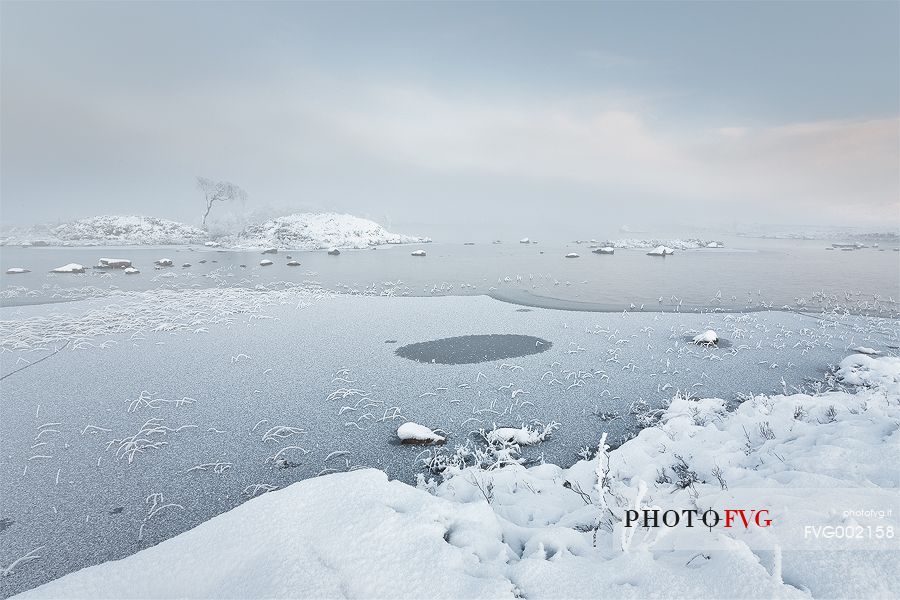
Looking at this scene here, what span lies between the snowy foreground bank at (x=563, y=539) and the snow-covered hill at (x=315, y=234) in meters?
52.7

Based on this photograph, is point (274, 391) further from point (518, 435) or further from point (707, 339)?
point (707, 339)

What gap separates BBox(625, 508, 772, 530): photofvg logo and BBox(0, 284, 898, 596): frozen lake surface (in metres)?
2.45

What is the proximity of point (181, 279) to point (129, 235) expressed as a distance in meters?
50.9

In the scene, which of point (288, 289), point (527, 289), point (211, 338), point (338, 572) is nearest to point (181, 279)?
point (288, 289)

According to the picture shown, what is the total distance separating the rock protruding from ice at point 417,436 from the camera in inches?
232

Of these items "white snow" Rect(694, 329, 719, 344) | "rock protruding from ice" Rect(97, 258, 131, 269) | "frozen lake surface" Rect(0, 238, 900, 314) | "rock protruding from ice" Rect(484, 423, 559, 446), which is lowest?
"rock protruding from ice" Rect(484, 423, 559, 446)

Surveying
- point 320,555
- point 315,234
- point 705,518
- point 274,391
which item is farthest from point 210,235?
point 705,518

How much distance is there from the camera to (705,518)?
304 cm

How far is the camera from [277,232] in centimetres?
5625

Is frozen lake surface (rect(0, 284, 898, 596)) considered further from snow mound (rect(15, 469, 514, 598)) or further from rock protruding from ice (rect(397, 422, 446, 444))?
snow mound (rect(15, 469, 514, 598))

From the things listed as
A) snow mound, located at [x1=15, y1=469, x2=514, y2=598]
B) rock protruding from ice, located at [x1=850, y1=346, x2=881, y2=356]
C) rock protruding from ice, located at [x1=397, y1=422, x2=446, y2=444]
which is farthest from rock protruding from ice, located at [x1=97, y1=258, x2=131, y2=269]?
rock protruding from ice, located at [x1=850, y1=346, x2=881, y2=356]

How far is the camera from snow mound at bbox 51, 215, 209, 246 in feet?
190

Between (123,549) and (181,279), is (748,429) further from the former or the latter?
(181,279)

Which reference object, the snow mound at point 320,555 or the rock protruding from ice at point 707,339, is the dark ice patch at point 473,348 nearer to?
the rock protruding from ice at point 707,339
